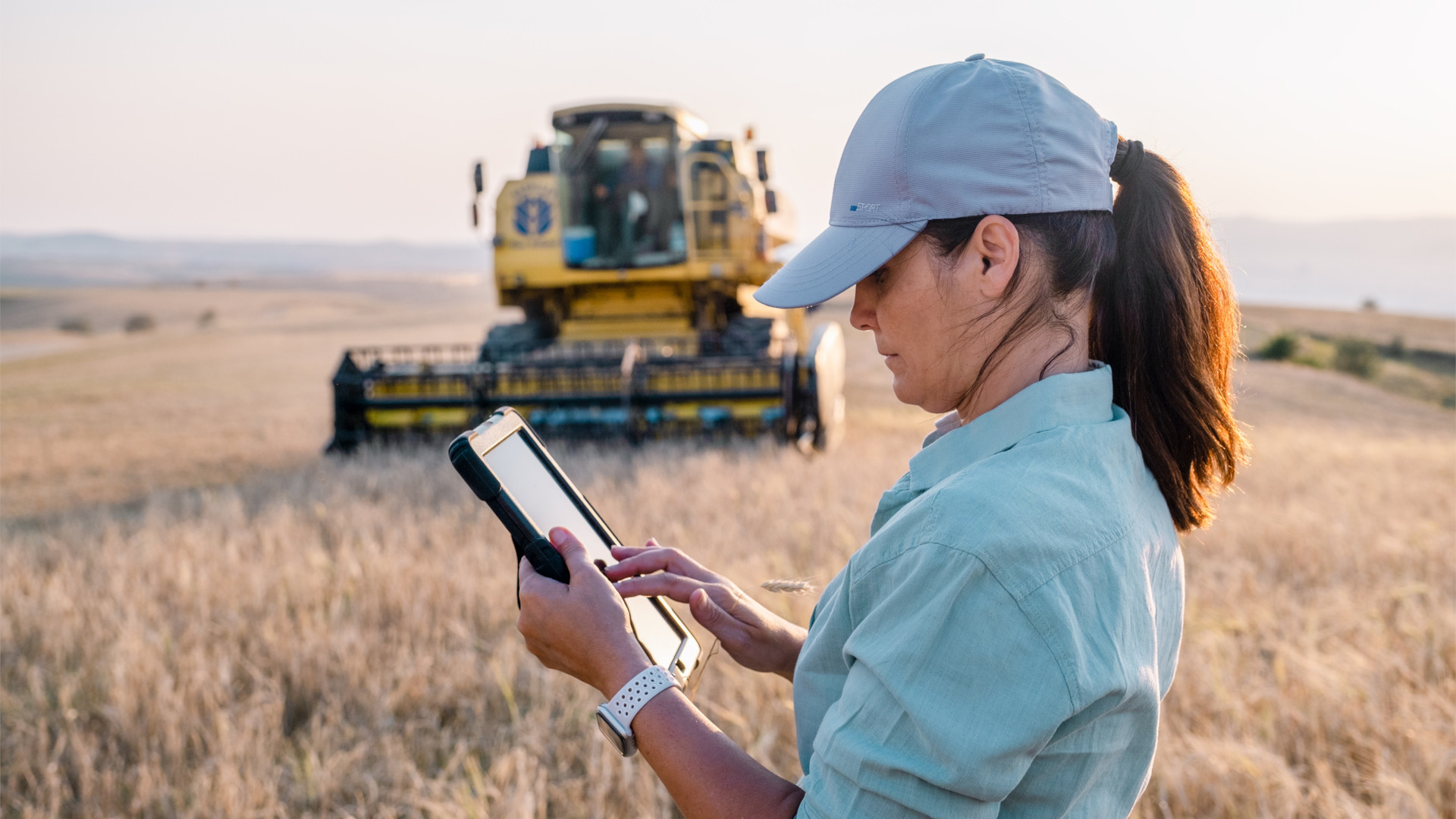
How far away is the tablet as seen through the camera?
1.56 metres

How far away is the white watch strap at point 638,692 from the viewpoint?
4.35 ft

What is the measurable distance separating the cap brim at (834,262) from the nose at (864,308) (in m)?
0.04

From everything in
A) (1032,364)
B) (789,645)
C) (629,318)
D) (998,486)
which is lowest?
(789,645)

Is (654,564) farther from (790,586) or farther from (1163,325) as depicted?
(1163,325)

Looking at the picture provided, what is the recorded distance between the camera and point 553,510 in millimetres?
1829

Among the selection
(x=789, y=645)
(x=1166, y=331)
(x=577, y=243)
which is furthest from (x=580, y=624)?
(x=577, y=243)

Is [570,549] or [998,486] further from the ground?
[998,486]

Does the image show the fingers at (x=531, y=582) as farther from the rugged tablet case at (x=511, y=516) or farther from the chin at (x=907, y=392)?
the chin at (x=907, y=392)

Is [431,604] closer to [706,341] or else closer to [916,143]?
[916,143]

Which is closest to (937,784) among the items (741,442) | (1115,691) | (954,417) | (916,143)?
(1115,691)

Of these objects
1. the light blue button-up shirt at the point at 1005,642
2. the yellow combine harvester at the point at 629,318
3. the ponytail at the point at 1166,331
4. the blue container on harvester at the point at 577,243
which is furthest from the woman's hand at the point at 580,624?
the blue container on harvester at the point at 577,243

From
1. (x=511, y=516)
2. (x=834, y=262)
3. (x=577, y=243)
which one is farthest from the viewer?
(x=577, y=243)

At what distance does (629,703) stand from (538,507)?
1.76 ft

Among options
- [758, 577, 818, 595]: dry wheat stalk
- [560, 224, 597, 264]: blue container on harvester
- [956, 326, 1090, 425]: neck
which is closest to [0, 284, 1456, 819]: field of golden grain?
[758, 577, 818, 595]: dry wheat stalk
